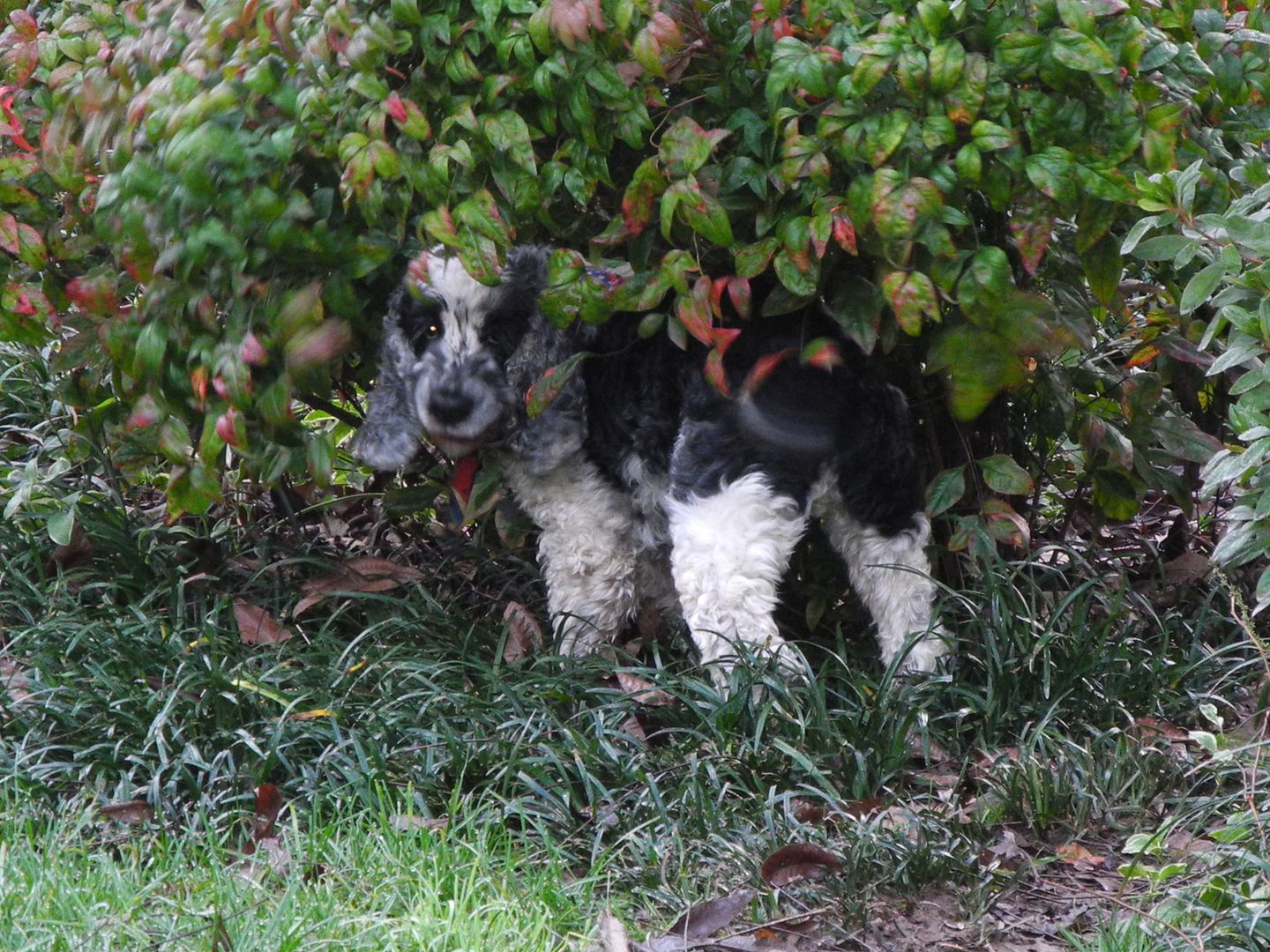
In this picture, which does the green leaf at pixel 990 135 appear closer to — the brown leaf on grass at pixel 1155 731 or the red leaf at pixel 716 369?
the red leaf at pixel 716 369

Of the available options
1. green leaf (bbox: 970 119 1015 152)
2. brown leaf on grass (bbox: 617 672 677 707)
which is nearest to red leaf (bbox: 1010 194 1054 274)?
green leaf (bbox: 970 119 1015 152)

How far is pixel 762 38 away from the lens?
328 cm

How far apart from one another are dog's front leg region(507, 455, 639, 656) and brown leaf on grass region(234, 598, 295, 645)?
2.76ft

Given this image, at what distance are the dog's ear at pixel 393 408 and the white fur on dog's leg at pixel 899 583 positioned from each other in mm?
1193

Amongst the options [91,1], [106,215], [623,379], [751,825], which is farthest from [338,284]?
[751,825]

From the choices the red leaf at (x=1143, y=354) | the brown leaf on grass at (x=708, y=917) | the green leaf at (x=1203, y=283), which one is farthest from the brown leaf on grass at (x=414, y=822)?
the red leaf at (x=1143, y=354)

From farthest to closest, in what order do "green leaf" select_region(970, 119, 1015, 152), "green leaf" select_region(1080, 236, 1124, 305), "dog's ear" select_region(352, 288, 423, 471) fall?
"dog's ear" select_region(352, 288, 423, 471), "green leaf" select_region(1080, 236, 1124, 305), "green leaf" select_region(970, 119, 1015, 152)

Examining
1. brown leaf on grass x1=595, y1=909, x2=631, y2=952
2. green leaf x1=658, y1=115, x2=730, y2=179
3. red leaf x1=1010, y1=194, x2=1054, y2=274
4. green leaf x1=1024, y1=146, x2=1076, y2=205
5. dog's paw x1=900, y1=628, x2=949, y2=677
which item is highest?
green leaf x1=658, y1=115, x2=730, y2=179

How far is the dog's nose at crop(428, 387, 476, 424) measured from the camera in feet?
12.5

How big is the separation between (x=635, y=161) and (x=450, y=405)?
2.72 ft

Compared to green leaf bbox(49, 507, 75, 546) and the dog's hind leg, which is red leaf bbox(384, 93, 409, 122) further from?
green leaf bbox(49, 507, 75, 546)

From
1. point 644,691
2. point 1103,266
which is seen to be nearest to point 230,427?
point 644,691

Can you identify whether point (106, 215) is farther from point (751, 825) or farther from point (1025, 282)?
point (1025, 282)

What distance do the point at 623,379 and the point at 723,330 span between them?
27.8 inches
